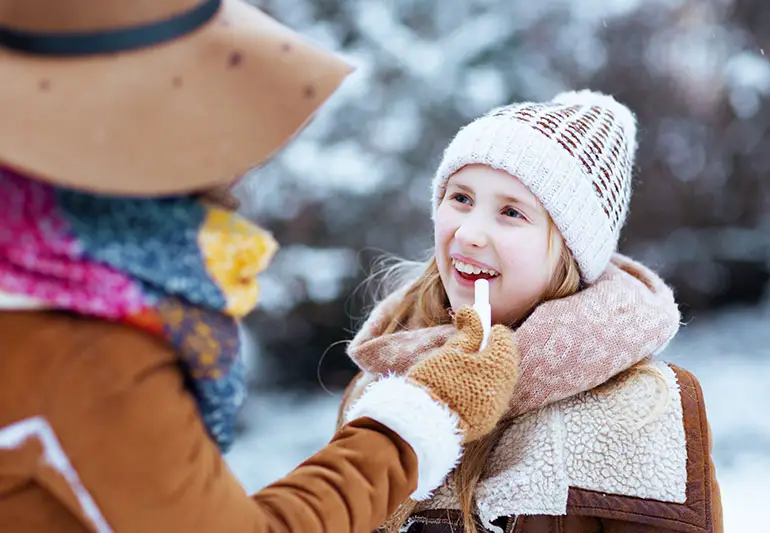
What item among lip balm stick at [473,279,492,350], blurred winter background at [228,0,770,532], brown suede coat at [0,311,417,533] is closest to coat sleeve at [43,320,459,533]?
brown suede coat at [0,311,417,533]

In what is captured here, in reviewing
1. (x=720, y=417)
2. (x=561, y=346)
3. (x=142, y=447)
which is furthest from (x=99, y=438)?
(x=720, y=417)

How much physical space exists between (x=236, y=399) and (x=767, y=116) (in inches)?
224

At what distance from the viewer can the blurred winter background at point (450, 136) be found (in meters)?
4.97

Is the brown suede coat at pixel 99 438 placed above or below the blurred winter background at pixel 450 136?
above

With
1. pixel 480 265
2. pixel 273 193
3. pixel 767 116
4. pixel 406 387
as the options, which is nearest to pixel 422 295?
pixel 480 265

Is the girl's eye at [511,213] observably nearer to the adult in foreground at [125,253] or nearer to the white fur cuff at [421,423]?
the white fur cuff at [421,423]

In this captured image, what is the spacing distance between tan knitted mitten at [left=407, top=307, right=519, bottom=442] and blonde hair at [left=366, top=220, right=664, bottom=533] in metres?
0.30

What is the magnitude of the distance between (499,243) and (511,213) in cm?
9

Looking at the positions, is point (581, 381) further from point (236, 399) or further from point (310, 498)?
point (236, 399)

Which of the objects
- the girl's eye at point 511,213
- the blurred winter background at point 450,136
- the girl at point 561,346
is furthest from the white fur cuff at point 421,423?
the blurred winter background at point 450,136

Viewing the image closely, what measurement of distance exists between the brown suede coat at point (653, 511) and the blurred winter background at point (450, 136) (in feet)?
9.79

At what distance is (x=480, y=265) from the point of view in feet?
5.91

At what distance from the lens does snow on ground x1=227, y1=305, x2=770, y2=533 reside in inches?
166

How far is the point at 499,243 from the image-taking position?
5.75 ft
